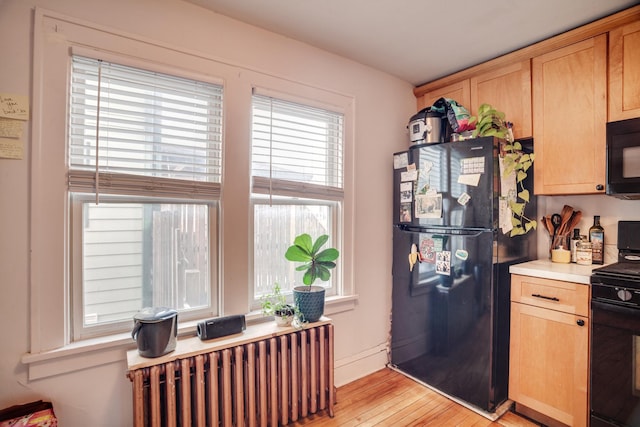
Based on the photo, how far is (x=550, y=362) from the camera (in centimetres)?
187

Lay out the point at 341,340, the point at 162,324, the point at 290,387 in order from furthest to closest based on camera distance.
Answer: the point at 341,340, the point at 290,387, the point at 162,324

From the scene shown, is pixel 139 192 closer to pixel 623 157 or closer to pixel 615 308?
pixel 615 308

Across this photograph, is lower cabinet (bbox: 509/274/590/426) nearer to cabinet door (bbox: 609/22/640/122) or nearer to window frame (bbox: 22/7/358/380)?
cabinet door (bbox: 609/22/640/122)

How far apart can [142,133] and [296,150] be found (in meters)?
0.95

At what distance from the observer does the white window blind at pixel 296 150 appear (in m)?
2.04

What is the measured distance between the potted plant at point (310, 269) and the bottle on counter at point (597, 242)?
→ 70.1 inches

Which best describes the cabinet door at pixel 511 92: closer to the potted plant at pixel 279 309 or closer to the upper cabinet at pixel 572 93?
the upper cabinet at pixel 572 93

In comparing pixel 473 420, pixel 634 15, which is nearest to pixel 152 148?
pixel 473 420

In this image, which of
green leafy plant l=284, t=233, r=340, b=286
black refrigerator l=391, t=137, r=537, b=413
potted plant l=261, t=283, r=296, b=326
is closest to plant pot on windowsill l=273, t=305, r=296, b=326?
potted plant l=261, t=283, r=296, b=326

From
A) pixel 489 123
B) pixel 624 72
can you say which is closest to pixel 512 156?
pixel 489 123

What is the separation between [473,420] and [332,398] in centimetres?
90

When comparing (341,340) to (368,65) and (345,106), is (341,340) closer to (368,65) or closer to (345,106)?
(345,106)

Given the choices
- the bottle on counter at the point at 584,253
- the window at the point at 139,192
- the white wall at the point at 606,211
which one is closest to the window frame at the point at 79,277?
the window at the point at 139,192

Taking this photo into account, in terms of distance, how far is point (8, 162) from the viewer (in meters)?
1.39
